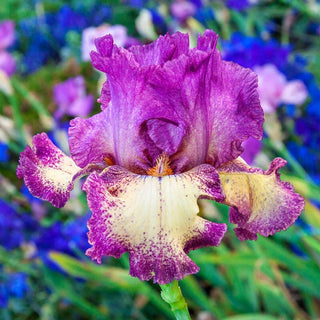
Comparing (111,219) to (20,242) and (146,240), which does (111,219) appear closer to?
(146,240)

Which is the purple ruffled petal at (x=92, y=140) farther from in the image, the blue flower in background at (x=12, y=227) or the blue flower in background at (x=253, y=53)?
the blue flower in background at (x=12, y=227)

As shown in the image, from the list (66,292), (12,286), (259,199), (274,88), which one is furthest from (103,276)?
(259,199)

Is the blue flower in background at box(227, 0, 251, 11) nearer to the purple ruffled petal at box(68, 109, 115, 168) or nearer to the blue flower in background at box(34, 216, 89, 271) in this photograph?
the blue flower in background at box(34, 216, 89, 271)

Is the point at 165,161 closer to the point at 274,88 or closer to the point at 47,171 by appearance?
the point at 47,171

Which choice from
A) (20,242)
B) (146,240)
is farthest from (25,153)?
(20,242)

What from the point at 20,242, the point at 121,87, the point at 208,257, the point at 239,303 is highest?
the point at 121,87

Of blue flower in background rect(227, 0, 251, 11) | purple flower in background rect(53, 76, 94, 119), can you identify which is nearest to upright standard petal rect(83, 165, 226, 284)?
purple flower in background rect(53, 76, 94, 119)
